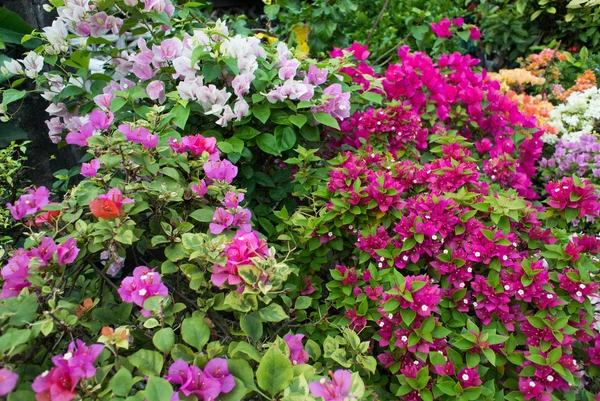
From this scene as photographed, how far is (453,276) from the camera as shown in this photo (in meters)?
1.39

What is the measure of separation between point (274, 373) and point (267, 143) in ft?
3.11

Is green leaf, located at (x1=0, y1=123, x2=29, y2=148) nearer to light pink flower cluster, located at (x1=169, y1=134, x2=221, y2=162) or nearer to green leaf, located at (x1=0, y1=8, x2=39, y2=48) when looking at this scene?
green leaf, located at (x1=0, y1=8, x2=39, y2=48)

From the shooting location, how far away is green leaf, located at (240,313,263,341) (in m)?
1.04

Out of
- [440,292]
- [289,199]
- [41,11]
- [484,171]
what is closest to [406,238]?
[440,292]

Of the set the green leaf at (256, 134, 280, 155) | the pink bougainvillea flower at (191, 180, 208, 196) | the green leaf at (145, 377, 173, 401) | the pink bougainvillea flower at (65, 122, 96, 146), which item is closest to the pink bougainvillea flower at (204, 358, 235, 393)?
the green leaf at (145, 377, 173, 401)

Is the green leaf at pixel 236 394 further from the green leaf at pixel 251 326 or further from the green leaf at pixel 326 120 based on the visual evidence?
the green leaf at pixel 326 120

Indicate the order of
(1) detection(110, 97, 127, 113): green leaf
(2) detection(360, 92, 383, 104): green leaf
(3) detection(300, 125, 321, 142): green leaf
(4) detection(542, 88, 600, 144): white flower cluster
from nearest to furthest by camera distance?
(1) detection(110, 97, 127, 113): green leaf → (3) detection(300, 125, 321, 142): green leaf → (2) detection(360, 92, 383, 104): green leaf → (4) detection(542, 88, 600, 144): white flower cluster

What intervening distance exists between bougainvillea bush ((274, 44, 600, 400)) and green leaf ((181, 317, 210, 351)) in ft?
1.01

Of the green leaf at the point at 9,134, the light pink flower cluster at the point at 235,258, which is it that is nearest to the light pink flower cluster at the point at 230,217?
the light pink flower cluster at the point at 235,258

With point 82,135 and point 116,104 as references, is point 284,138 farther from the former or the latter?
point 82,135

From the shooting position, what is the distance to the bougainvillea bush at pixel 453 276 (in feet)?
4.13

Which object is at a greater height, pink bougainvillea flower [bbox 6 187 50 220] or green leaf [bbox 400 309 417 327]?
pink bougainvillea flower [bbox 6 187 50 220]

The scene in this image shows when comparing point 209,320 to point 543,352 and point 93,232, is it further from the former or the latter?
point 543,352

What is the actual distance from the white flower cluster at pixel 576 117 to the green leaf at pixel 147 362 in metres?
2.31
